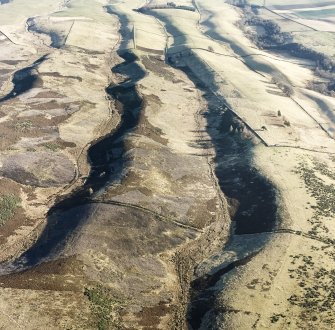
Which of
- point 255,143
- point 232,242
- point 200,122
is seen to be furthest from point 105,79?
point 232,242

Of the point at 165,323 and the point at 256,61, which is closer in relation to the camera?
the point at 165,323

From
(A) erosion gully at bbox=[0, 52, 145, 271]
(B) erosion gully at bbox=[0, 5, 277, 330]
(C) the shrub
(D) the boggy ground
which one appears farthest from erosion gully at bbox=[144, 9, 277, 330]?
(C) the shrub

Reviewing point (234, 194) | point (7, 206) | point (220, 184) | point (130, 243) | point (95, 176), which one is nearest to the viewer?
point (130, 243)

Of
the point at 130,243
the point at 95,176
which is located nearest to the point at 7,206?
the point at 95,176

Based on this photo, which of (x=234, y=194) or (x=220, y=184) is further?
(x=220, y=184)

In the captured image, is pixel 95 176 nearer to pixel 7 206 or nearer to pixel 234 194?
pixel 7 206

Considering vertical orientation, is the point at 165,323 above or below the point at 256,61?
above

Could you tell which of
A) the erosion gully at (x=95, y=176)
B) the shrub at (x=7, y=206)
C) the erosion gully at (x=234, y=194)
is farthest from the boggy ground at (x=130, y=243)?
the shrub at (x=7, y=206)

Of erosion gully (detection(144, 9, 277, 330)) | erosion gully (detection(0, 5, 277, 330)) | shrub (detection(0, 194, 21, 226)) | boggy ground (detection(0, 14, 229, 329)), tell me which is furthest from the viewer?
shrub (detection(0, 194, 21, 226))

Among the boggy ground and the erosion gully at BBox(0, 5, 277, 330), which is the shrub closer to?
the erosion gully at BBox(0, 5, 277, 330)

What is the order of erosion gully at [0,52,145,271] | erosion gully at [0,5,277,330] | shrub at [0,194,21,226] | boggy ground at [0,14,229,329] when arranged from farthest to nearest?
shrub at [0,194,21,226] → erosion gully at [0,52,145,271] → erosion gully at [0,5,277,330] → boggy ground at [0,14,229,329]

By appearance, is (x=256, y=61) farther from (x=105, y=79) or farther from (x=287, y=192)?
(x=287, y=192)
